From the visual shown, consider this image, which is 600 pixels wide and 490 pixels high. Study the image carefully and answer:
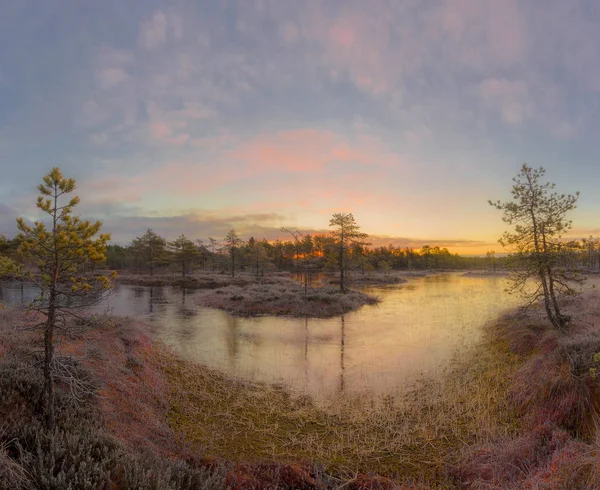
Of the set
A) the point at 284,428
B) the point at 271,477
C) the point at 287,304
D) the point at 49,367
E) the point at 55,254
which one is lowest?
the point at 284,428

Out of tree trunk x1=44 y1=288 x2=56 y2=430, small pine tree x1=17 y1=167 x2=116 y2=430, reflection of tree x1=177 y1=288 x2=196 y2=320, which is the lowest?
reflection of tree x1=177 y1=288 x2=196 y2=320

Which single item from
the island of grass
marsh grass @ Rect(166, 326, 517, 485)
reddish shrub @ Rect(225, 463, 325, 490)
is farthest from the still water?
reddish shrub @ Rect(225, 463, 325, 490)

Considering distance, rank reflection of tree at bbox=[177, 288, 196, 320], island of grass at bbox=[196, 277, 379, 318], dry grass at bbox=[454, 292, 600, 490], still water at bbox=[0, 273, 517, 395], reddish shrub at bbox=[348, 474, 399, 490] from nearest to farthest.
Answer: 1. dry grass at bbox=[454, 292, 600, 490]
2. reddish shrub at bbox=[348, 474, 399, 490]
3. still water at bbox=[0, 273, 517, 395]
4. reflection of tree at bbox=[177, 288, 196, 320]
5. island of grass at bbox=[196, 277, 379, 318]

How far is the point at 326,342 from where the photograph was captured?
1859 cm

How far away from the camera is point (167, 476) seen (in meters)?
4.98

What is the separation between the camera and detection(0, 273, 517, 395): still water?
44.0ft

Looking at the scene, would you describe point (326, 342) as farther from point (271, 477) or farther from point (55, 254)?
point (55, 254)

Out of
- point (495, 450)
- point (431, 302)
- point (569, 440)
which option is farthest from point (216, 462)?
point (431, 302)

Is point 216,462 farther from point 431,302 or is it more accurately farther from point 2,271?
point 431,302

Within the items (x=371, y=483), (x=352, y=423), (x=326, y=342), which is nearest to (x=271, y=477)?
(x=371, y=483)

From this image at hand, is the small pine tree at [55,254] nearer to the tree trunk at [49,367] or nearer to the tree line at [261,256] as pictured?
the tree trunk at [49,367]

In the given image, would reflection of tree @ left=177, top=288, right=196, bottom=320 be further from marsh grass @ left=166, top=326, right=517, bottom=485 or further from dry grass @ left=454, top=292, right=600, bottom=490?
dry grass @ left=454, top=292, right=600, bottom=490

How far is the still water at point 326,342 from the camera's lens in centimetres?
1341

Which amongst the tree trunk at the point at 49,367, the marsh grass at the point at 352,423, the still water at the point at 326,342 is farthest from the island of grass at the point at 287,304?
the tree trunk at the point at 49,367
